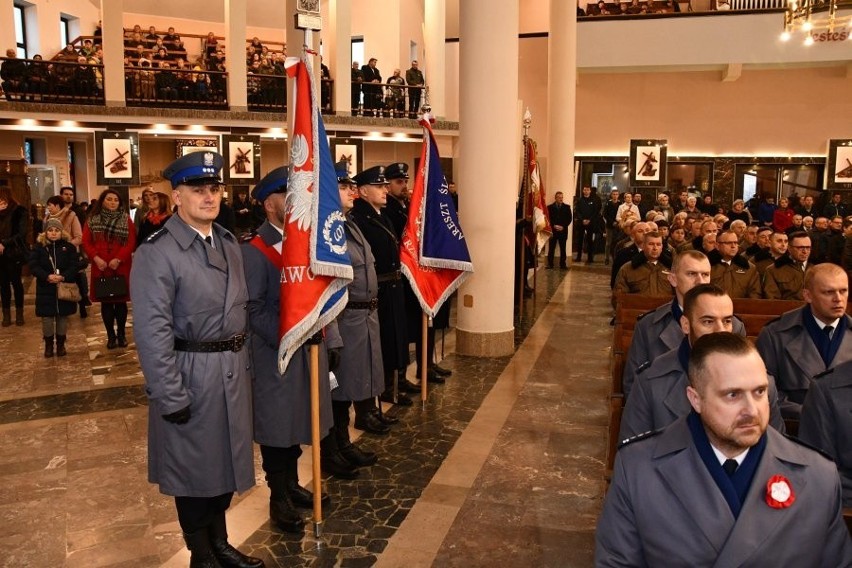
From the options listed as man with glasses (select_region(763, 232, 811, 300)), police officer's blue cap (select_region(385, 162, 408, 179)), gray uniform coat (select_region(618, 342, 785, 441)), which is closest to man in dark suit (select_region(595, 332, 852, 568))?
gray uniform coat (select_region(618, 342, 785, 441))

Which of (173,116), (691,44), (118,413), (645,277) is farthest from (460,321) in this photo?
(691,44)

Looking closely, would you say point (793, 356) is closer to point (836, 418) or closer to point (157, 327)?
point (836, 418)

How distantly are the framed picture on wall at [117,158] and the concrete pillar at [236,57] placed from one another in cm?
313

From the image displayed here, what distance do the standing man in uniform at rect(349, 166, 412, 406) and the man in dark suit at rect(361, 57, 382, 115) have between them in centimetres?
1373

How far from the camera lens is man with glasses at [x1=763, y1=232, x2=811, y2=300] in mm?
6770

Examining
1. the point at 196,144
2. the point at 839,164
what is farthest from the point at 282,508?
the point at 839,164

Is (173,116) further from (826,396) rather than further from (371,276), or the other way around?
(826,396)

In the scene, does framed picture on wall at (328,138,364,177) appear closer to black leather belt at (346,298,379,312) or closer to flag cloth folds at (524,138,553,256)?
flag cloth folds at (524,138,553,256)

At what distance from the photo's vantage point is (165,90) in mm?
16375

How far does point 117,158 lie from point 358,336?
446 inches

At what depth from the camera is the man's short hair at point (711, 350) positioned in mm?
2010

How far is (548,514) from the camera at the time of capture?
4.23 meters

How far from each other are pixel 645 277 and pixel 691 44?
12.6 meters

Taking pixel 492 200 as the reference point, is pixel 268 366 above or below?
below
